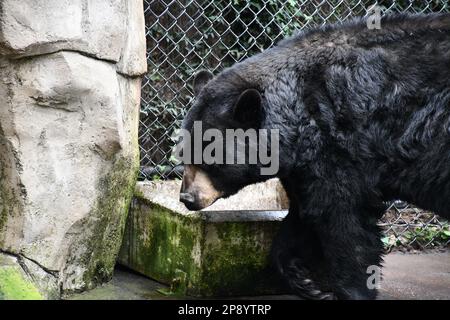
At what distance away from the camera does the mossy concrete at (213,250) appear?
17.3ft

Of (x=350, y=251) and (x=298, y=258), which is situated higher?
(x=350, y=251)

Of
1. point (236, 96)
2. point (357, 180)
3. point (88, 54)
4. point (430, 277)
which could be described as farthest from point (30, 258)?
point (430, 277)

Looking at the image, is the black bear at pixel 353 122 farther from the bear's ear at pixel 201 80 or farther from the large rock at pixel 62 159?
the large rock at pixel 62 159

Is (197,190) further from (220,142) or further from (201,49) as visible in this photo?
(201,49)

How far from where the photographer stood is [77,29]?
16.0 ft

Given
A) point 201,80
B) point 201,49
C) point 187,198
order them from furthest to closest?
point 201,49, point 201,80, point 187,198

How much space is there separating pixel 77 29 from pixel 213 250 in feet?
5.65

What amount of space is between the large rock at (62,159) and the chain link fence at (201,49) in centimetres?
206

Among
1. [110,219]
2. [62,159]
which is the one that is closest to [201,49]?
[110,219]

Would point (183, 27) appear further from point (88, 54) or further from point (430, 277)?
point (430, 277)

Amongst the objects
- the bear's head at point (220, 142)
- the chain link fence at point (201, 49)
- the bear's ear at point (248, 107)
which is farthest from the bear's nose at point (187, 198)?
the chain link fence at point (201, 49)

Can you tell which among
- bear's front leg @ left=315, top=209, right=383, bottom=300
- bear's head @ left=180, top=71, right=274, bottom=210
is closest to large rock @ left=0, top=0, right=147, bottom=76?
bear's head @ left=180, top=71, right=274, bottom=210

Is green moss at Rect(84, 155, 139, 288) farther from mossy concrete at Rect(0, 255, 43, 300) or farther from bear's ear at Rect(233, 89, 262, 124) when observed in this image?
bear's ear at Rect(233, 89, 262, 124)
